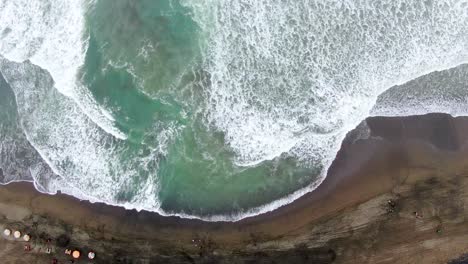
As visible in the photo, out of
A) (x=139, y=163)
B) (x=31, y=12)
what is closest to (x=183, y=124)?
(x=139, y=163)

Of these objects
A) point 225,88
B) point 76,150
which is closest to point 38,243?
point 76,150

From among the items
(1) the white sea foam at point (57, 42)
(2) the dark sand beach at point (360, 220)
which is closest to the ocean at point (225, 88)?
(1) the white sea foam at point (57, 42)

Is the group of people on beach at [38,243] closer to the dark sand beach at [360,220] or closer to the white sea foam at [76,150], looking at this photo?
the dark sand beach at [360,220]

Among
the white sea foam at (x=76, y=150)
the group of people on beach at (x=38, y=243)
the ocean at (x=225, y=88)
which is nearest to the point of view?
the ocean at (x=225, y=88)

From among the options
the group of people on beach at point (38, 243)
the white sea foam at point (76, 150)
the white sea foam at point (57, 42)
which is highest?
the white sea foam at point (57, 42)

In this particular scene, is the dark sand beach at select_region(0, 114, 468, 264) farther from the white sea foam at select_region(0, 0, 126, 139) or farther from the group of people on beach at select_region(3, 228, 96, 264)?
the white sea foam at select_region(0, 0, 126, 139)

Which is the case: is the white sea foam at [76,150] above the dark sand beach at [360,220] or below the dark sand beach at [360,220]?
above

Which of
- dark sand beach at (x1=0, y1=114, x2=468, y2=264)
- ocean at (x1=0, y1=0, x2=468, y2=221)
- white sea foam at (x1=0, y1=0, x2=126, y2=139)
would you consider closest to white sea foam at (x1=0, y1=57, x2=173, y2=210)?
ocean at (x1=0, y1=0, x2=468, y2=221)

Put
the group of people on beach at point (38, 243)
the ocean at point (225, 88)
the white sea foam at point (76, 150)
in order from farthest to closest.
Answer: the group of people on beach at point (38, 243)
the white sea foam at point (76, 150)
the ocean at point (225, 88)
